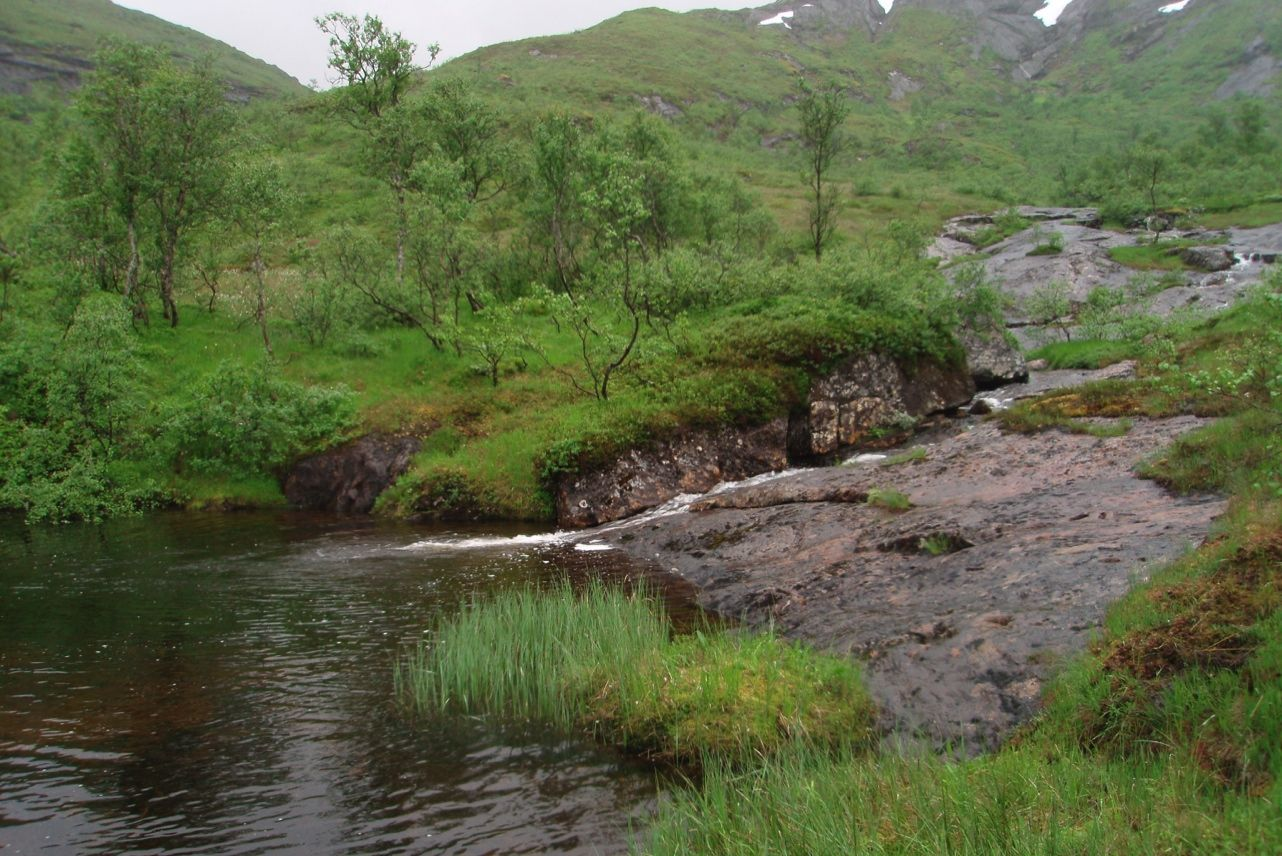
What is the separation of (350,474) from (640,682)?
22.1 m

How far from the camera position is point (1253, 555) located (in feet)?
25.2

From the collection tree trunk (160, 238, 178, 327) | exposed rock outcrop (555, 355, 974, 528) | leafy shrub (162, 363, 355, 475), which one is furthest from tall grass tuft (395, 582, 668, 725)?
tree trunk (160, 238, 178, 327)

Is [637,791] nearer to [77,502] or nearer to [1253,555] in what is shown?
[1253,555]

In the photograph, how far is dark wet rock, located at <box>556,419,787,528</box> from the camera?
2303 cm

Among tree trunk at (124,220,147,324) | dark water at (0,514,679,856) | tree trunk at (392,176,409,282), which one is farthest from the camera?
tree trunk at (392,176,409,282)

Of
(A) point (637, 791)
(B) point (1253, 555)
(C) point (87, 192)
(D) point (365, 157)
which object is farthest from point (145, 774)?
(D) point (365, 157)

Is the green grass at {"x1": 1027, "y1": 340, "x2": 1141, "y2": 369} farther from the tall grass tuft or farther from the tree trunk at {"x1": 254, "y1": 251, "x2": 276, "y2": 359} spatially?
the tree trunk at {"x1": 254, "y1": 251, "x2": 276, "y2": 359}

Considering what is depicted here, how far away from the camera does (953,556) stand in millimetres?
12484

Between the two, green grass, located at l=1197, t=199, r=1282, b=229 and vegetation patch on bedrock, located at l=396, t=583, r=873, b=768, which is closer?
vegetation patch on bedrock, located at l=396, t=583, r=873, b=768

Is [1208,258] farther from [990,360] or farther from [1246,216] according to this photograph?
[990,360]

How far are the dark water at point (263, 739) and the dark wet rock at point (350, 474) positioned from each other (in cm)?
1070

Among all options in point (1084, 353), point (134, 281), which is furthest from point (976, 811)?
point (134, 281)

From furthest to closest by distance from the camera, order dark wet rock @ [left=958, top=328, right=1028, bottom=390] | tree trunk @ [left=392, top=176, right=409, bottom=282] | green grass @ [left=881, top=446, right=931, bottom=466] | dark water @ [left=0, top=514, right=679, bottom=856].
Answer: tree trunk @ [left=392, top=176, right=409, bottom=282] < dark wet rock @ [left=958, top=328, right=1028, bottom=390] < green grass @ [left=881, top=446, right=931, bottom=466] < dark water @ [left=0, top=514, right=679, bottom=856]

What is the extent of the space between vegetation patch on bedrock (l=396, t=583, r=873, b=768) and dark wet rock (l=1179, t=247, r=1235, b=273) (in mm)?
64843
